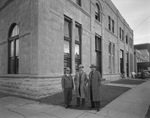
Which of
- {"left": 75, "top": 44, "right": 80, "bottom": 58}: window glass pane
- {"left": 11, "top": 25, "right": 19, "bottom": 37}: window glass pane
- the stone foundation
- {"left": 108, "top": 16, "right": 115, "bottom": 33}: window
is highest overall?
{"left": 108, "top": 16, "right": 115, "bottom": 33}: window

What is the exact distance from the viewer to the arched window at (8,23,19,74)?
10.1 meters

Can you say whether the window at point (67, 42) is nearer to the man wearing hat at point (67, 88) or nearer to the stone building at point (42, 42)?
the stone building at point (42, 42)

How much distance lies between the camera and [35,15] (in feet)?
26.7

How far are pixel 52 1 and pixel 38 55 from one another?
369cm

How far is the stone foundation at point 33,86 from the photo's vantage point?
25.5 ft

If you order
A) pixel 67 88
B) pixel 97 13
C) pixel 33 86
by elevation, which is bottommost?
pixel 33 86

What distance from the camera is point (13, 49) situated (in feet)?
34.6

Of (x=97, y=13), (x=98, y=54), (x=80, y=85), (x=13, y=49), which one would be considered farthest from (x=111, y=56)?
(x=80, y=85)

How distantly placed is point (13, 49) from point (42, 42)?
3.75 metres

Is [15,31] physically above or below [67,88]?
above

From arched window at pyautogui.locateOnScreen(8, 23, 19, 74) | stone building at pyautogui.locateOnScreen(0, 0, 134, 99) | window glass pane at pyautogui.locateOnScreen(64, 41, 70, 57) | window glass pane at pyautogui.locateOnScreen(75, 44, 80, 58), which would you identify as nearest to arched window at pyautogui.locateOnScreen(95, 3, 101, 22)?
stone building at pyautogui.locateOnScreen(0, 0, 134, 99)

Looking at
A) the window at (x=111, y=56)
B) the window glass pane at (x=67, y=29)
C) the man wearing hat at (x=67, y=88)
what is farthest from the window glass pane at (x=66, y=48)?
the window at (x=111, y=56)

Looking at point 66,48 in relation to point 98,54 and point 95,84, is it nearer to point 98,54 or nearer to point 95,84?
point 95,84

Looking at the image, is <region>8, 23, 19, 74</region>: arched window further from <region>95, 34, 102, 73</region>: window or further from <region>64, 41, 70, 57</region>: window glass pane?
<region>95, 34, 102, 73</region>: window
